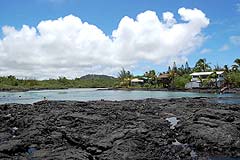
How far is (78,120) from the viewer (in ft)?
84.4

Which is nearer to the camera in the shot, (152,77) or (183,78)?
(183,78)

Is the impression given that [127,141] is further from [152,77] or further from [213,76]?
[152,77]

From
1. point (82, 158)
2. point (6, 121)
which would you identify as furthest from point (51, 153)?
point (6, 121)

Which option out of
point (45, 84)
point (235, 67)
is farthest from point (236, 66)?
point (45, 84)

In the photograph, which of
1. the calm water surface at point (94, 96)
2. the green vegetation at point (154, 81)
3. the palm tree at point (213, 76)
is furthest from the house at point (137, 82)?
the palm tree at point (213, 76)

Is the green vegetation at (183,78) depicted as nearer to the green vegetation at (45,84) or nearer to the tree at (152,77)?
the tree at (152,77)

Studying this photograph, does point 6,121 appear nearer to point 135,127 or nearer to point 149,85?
point 135,127

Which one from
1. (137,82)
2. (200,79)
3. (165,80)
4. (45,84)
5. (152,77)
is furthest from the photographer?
(45,84)

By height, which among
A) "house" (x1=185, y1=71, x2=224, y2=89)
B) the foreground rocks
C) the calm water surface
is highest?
"house" (x1=185, y1=71, x2=224, y2=89)

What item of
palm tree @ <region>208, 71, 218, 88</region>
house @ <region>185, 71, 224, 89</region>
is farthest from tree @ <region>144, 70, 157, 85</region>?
palm tree @ <region>208, 71, 218, 88</region>

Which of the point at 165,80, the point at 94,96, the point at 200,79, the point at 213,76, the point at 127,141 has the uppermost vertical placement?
the point at 213,76

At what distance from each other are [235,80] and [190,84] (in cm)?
1458

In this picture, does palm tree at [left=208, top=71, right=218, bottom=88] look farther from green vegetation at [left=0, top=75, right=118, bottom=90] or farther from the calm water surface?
green vegetation at [left=0, top=75, right=118, bottom=90]

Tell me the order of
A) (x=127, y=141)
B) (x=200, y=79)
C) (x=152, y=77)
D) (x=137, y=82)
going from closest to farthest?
(x=127, y=141) → (x=200, y=79) → (x=152, y=77) → (x=137, y=82)
